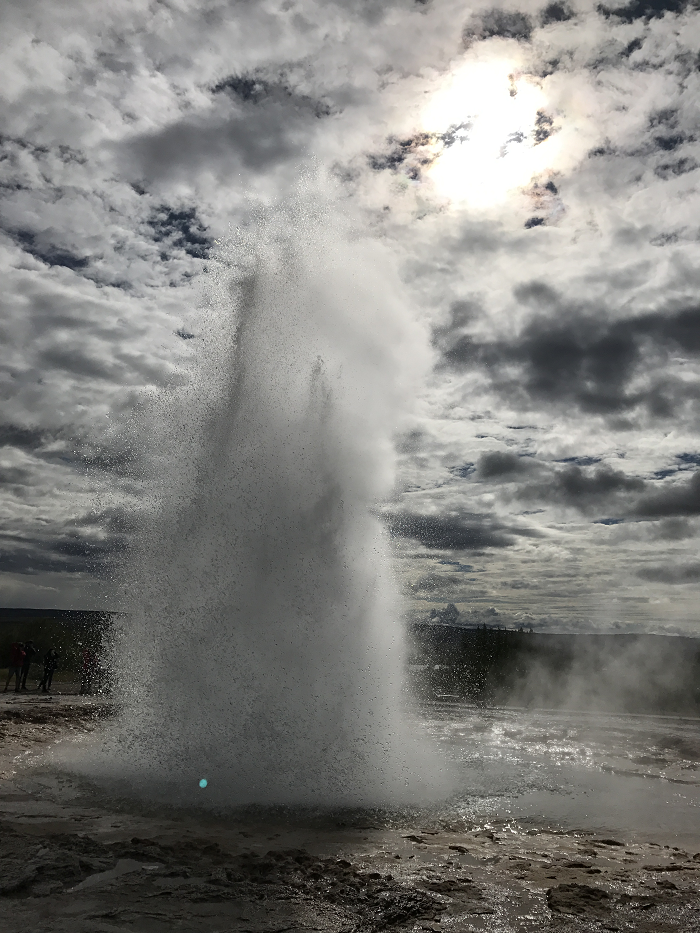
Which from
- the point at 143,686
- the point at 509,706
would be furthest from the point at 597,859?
the point at 509,706

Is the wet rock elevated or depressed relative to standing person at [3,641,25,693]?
depressed

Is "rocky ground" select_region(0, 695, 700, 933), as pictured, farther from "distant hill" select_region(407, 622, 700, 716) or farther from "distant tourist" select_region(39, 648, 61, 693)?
"distant tourist" select_region(39, 648, 61, 693)

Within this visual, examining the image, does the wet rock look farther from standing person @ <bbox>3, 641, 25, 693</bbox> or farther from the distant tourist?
standing person @ <bbox>3, 641, 25, 693</bbox>

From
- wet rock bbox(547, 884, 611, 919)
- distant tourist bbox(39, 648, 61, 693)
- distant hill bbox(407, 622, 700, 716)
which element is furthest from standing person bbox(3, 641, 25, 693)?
wet rock bbox(547, 884, 611, 919)

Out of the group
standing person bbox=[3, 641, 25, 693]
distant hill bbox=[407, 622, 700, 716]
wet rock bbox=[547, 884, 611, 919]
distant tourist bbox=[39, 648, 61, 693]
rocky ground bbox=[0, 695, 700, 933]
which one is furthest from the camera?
distant hill bbox=[407, 622, 700, 716]

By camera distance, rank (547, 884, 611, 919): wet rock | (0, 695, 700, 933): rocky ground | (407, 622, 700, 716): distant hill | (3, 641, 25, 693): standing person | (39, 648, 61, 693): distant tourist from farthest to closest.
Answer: (407, 622, 700, 716): distant hill → (39, 648, 61, 693): distant tourist → (3, 641, 25, 693): standing person → (547, 884, 611, 919): wet rock → (0, 695, 700, 933): rocky ground

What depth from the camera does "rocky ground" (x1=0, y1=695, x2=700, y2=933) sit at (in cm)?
514

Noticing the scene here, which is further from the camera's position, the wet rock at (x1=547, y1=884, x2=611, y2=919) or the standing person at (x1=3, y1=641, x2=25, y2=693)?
the standing person at (x1=3, y1=641, x2=25, y2=693)

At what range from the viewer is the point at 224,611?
11.1m

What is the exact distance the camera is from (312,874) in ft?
20.1

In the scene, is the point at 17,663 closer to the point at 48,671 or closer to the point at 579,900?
the point at 48,671

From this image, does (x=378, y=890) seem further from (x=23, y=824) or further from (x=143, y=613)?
(x=143, y=613)

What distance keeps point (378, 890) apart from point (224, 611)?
19.7 ft

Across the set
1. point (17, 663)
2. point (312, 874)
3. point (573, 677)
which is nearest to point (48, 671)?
point (17, 663)
